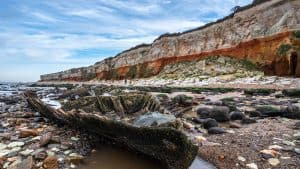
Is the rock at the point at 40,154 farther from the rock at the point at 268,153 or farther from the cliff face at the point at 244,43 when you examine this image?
the cliff face at the point at 244,43

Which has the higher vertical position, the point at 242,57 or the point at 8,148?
the point at 242,57

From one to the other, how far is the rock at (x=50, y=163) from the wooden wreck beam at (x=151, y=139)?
804 millimetres

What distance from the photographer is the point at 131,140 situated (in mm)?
3703

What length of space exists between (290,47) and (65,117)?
23.5 m

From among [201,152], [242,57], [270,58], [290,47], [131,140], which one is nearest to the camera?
[131,140]

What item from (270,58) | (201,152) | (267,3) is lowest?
(201,152)


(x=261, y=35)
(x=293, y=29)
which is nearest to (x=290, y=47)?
Result: (x=293, y=29)

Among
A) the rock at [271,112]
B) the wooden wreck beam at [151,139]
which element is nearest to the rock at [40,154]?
the wooden wreck beam at [151,139]

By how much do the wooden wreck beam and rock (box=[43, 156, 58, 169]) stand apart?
2.64 ft

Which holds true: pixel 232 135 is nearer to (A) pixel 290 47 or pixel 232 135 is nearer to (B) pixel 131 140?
(B) pixel 131 140

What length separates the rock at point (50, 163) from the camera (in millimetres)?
3875

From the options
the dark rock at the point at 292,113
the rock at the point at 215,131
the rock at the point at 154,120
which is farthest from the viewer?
the dark rock at the point at 292,113

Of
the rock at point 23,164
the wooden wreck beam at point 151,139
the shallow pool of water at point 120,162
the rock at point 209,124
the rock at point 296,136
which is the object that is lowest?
the shallow pool of water at point 120,162

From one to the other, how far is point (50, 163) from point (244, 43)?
1189 inches
